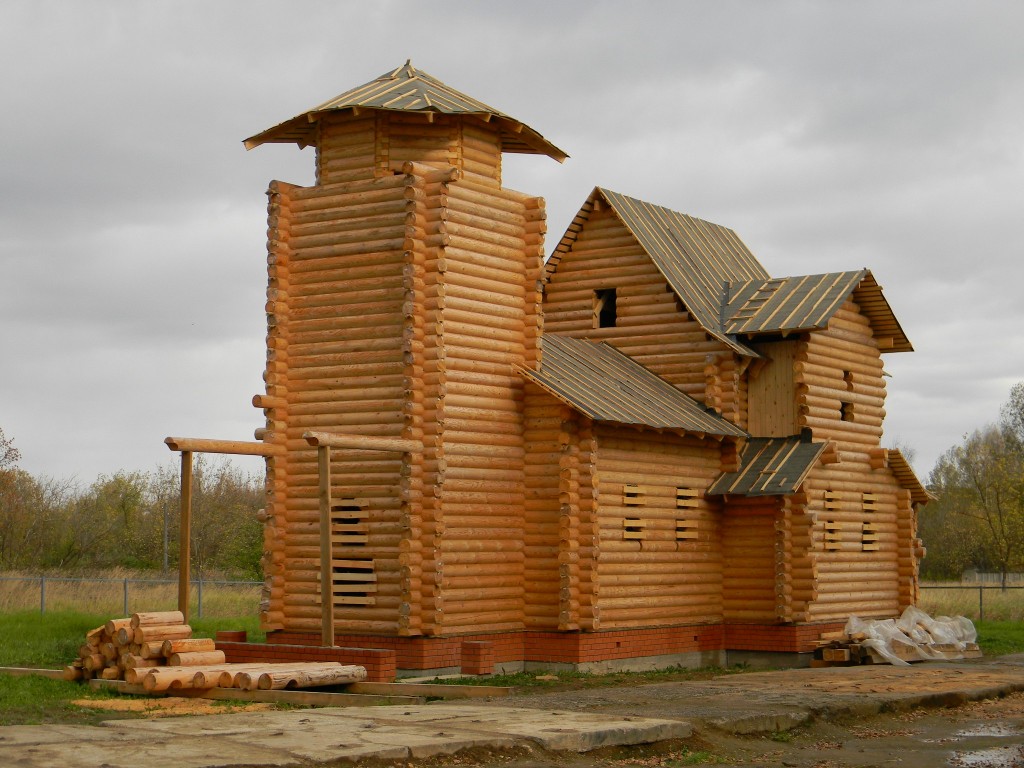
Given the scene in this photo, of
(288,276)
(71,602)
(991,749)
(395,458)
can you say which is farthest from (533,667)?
(71,602)

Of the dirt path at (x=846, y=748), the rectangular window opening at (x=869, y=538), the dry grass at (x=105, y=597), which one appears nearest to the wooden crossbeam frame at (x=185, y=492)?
the dirt path at (x=846, y=748)

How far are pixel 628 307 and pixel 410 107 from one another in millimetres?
8628

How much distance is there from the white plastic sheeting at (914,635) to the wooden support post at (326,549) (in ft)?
38.7

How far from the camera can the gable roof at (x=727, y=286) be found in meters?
28.5

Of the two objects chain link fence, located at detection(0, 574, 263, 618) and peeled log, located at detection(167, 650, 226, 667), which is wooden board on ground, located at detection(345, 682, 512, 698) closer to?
peeled log, located at detection(167, 650, 226, 667)

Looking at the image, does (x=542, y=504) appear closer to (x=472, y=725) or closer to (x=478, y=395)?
(x=478, y=395)

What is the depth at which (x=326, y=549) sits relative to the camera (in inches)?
798

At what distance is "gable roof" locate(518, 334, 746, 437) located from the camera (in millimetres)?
23781

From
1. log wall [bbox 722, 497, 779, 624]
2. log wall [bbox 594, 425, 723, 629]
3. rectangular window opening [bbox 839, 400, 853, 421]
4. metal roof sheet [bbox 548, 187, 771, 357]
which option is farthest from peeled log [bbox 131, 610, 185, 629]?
rectangular window opening [bbox 839, 400, 853, 421]

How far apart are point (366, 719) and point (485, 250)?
34.9ft

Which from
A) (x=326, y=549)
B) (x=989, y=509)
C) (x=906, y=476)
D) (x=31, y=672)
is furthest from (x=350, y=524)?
(x=989, y=509)

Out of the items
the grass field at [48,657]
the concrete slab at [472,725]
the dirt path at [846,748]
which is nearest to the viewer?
the concrete slab at [472,725]

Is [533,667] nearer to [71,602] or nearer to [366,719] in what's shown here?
[366,719]

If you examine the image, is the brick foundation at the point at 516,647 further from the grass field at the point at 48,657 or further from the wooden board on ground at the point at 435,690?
the grass field at the point at 48,657
